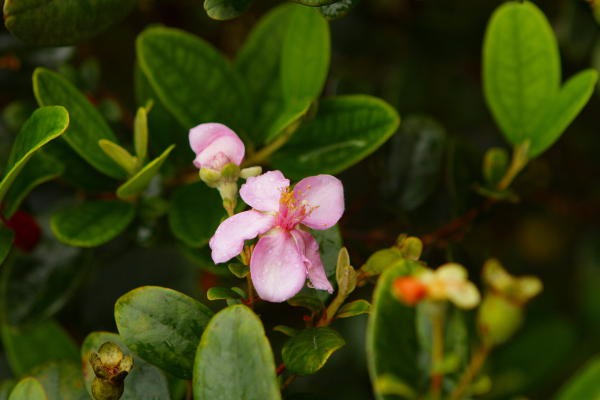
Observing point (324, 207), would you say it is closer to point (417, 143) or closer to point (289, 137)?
point (289, 137)

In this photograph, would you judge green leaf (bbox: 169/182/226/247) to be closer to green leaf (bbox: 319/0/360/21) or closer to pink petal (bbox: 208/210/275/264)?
pink petal (bbox: 208/210/275/264)

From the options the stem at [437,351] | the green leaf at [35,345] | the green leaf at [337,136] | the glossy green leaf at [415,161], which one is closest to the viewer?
the stem at [437,351]

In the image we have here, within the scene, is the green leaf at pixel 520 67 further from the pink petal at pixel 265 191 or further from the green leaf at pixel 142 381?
the green leaf at pixel 142 381

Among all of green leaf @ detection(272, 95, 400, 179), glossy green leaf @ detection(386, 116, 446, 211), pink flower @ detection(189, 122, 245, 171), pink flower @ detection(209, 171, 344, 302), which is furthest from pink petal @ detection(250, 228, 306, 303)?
glossy green leaf @ detection(386, 116, 446, 211)

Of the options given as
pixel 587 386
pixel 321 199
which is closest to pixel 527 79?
pixel 321 199

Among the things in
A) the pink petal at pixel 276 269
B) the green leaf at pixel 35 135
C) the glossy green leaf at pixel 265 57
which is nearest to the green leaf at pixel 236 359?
the pink petal at pixel 276 269

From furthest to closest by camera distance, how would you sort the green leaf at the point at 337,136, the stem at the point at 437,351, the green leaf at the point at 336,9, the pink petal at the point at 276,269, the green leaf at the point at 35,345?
the green leaf at the point at 35,345 → the green leaf at the point at 337,136 → the green leaf at the point at 336,9 → the pink petal at the point at 276,269 → the stem at the point at 437,351

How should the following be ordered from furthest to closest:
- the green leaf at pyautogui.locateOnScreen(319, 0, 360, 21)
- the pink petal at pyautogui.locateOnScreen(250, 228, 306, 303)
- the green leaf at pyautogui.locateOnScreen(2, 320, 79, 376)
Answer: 1. the green leaf at pyautogui.locateOnScreen(2, 320, 79, 376)
2. the green leaf at pyautogui.locateOnScreen(319, 0, 360, 21)
3. the pink petal at pyautogui.locateOnScreen(250, 228, 306, 303)
